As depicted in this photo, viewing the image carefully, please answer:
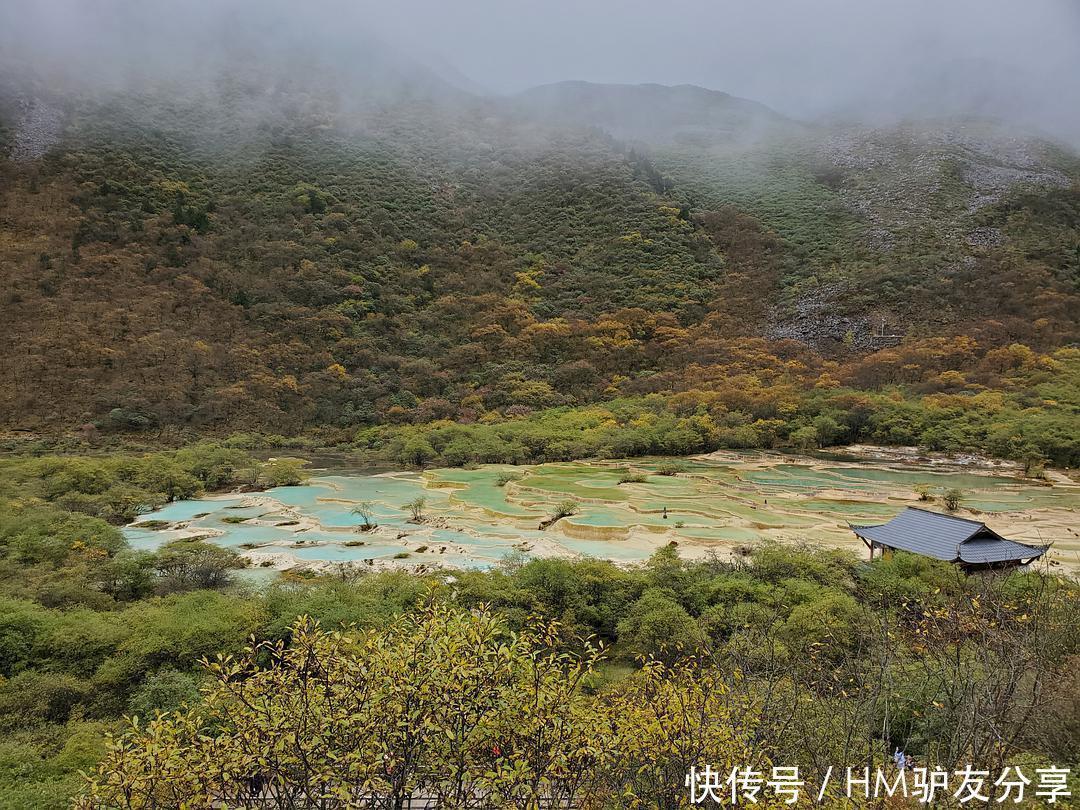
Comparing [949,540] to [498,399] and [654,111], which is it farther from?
[654,111]

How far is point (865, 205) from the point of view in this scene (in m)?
60.5

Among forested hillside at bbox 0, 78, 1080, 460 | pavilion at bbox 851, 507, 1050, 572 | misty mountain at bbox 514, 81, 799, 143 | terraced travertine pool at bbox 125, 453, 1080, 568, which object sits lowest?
terraced travertine pool at bbox 125, 453, 1080, 568

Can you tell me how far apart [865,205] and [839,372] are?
32.4 metres

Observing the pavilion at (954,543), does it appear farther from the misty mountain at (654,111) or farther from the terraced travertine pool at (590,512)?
the misty mountain at (654,111)

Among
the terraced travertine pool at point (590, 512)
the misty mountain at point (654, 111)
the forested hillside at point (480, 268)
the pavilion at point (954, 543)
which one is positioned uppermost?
the misty mountain at point (654, 111)

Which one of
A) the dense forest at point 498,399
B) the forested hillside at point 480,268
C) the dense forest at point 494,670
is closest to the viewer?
the dense forest at point 494,670

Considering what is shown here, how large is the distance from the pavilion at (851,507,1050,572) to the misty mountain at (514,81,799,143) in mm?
82574

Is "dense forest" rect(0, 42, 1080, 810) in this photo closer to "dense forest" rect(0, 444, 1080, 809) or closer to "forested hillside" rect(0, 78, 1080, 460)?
"dense forest" rect(0, 444, 1080, 809)

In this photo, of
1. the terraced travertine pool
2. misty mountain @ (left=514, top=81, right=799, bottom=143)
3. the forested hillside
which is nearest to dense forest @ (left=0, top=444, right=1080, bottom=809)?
the terraced travertine pool

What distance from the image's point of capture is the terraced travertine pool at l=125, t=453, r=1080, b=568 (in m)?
16.0

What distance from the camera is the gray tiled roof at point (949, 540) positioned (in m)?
12.2

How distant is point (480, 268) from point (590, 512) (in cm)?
4086

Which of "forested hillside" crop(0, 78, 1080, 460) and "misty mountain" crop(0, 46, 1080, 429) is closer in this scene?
"forested hillside" crop(0, 78, 1080, 460)

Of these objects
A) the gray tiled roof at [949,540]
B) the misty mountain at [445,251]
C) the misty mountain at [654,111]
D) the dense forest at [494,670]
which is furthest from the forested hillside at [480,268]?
the dense forest at [494,670]
